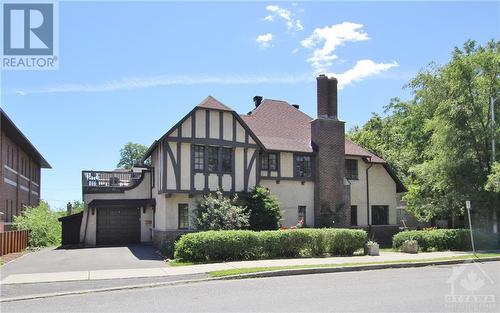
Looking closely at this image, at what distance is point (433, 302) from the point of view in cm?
998

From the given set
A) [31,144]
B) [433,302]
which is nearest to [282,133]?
[31,144]

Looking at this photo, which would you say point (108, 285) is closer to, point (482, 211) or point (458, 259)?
point (458, 259)

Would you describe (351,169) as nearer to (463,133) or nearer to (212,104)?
(463,133)

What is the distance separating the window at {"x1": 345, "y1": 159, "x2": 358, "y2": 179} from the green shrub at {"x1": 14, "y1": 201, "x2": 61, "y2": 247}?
19.2m

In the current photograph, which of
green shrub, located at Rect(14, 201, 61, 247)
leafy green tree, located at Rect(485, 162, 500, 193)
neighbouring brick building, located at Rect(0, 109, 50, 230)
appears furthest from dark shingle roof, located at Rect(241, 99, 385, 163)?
green shrub, located at Rect(14, 201, 61, 247)

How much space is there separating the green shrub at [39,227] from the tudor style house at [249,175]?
2.62 m

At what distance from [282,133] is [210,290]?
59.4 ft

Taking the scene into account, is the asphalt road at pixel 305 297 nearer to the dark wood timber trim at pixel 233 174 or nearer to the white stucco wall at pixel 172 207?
the white stucco wall at pixel 172 207

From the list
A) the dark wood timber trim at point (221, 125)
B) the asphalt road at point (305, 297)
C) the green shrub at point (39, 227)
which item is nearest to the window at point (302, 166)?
the dark wood timber trim at point (221, 125)

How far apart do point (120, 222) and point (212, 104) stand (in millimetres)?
9970

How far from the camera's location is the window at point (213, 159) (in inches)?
990

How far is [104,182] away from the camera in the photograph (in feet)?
99.1

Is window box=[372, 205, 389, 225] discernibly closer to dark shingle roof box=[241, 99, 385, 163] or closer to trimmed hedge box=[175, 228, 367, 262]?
dark shingle roof box=[241, 99, 385, 163]

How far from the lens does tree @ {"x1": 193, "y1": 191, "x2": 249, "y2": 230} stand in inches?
894
